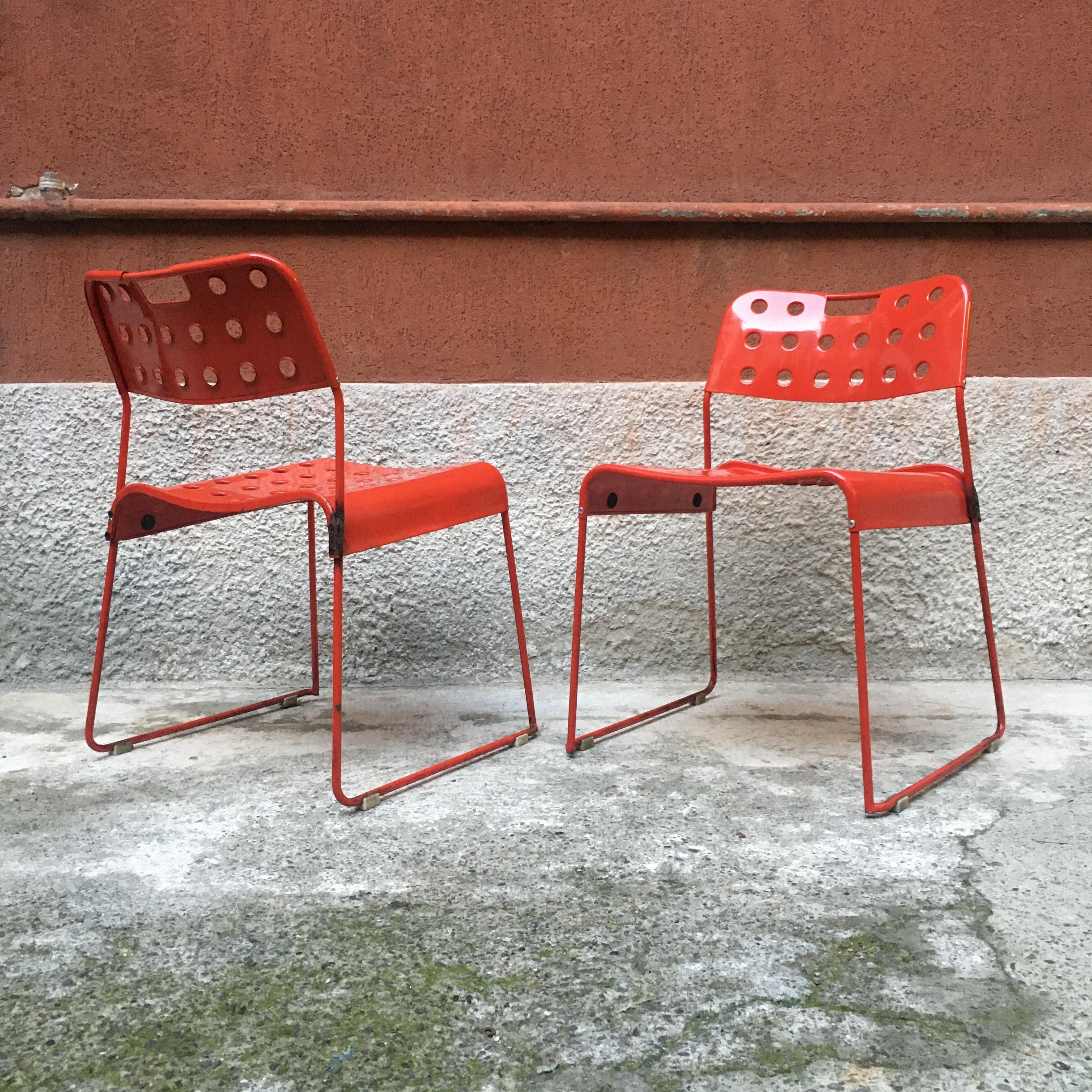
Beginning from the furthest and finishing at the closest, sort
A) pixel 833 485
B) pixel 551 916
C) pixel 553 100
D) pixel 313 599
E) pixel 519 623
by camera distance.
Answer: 1. pixel 553 100
2. pixel 313 599
3. pixel 519 623
4. pixel 833 485
5. pixel 551 916

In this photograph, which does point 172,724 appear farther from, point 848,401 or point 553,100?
point 553,100

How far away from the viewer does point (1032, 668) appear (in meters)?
2.67

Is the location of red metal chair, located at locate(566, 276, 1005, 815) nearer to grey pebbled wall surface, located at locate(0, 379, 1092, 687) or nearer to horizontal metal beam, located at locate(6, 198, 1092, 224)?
grey pebbled wall surface, located at locate(0, 379, 1092, 687)

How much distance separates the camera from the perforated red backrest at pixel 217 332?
1670 millimetres

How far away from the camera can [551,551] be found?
8.71ft

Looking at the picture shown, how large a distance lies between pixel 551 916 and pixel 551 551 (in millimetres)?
1361

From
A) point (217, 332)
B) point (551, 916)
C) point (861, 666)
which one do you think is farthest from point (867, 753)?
point (217, 332)

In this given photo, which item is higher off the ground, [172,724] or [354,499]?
[354,499]

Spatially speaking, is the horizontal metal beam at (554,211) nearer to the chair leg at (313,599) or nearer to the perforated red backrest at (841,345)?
the perforated red backrest at (841,345)

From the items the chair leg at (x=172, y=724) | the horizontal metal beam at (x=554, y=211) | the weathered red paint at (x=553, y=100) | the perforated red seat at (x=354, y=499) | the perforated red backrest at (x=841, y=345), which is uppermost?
the weathered red paint at (x=553, y=100)

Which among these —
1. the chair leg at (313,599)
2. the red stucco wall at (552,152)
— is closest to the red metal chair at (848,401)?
the red stucco wall at (552,152)

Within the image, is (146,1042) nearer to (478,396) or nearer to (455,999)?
(455,999)

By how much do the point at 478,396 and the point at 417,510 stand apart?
0.80m

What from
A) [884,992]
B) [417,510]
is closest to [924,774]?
[884,992]
